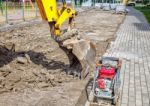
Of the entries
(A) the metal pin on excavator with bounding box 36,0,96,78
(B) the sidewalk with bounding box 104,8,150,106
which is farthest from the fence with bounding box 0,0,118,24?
(A) the metal pin on excavator with bounding box 36,0,96,78

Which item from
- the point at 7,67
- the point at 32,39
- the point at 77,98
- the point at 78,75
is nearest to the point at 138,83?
the point at 78,75

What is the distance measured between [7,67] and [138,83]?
352cm

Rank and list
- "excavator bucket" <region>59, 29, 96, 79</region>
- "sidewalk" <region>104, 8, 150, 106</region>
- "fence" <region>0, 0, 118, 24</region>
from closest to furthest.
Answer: "sidewalk" <region>104, 8, 150, 106</region> < "excavator bucket" <region>59, 29, 96, 79</region> < "fence" <region>0, 0, 118, 24</region>

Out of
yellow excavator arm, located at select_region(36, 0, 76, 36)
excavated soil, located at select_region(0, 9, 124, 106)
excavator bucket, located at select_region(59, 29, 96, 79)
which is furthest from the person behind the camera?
excavator bucket, located at select_region(59, 29, 96, 79)

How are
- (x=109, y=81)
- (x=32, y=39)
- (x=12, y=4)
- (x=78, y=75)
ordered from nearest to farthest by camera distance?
(x=109, y=81), (x=78, y=75), (x=32, y=39), (x=12, y=4)

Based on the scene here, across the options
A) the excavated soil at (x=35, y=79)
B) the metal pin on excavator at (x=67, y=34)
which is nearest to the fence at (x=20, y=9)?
the excavated soil at (x=35, y=79)

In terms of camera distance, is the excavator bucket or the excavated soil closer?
the excavated soil

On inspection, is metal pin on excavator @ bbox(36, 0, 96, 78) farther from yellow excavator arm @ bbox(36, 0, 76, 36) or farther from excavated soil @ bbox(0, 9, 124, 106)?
excavated soil @ bbox(0, 9, 124, 106)

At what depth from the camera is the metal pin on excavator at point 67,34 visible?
25.9 feet

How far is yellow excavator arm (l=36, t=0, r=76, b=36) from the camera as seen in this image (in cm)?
783

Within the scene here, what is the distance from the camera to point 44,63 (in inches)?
407

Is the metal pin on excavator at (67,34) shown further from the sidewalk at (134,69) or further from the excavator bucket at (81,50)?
the sidewalk at (134,69)

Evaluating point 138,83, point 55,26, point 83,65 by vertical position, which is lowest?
point 138,83

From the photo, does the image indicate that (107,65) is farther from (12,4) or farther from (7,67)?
(12,4)
